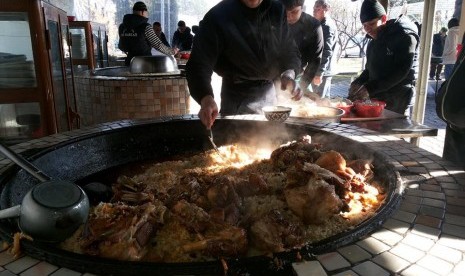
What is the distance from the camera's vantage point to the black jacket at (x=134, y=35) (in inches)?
332

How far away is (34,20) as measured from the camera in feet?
13.3

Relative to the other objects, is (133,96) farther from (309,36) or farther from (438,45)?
(438,45)

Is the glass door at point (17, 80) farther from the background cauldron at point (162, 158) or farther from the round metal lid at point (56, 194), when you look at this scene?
the round metal lid at point (56, 194)

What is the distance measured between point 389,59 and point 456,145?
2.67m

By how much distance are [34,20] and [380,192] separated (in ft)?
13.8

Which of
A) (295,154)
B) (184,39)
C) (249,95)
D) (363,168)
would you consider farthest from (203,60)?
(184,39)

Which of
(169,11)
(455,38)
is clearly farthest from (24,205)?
(169,11)

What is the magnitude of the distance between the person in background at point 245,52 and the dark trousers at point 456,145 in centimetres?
164

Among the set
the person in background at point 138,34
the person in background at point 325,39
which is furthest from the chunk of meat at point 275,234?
the person in background at point 138,34

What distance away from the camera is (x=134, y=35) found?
8.55 metres

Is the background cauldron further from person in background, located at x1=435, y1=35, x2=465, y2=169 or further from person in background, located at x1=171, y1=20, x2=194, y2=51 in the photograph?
person in background, located at x1=171, y1=20, x2=194, y2=51

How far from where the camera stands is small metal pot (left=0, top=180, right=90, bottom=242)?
146cm

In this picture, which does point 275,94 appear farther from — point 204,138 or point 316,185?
point 316,185

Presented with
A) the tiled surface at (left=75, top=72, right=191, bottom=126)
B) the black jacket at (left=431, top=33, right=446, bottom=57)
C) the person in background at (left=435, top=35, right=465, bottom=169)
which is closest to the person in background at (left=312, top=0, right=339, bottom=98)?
the tiled surface at (left=75, top=72, right=191, bottom=126)
